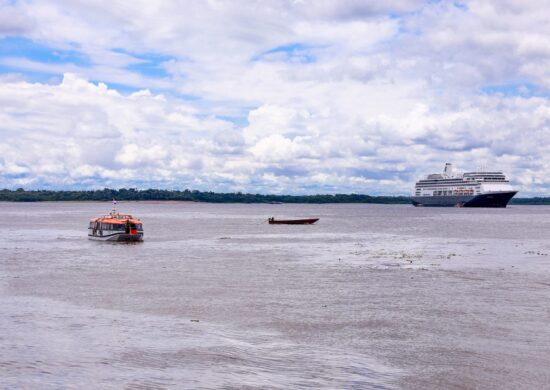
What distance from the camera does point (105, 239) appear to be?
7681 cm

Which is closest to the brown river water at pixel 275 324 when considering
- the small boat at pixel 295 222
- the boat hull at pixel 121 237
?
the boat hull at pixel 121 237

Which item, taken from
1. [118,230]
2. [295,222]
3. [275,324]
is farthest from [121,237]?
[295,222]

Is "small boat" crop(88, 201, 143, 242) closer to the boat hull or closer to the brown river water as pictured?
the boat hull

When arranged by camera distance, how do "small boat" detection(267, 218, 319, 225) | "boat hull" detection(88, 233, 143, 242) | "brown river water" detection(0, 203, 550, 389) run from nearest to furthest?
1. "brown river water" detection(0, 203, 550, 389)
2. "boat hull" detection(88, 233, 143, 242)
3. "small boat" detection(267, 218, 319, 225)

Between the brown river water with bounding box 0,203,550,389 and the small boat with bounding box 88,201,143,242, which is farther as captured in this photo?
the small boat with bounding box 88,201,143,242

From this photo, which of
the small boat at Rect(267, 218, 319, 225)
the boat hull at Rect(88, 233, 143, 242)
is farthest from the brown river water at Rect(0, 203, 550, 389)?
the small boat at Rect(267, 218, 319, 225)

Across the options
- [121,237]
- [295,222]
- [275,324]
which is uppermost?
[295,222]

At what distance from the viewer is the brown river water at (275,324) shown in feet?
63.0

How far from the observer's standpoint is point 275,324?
26.9m

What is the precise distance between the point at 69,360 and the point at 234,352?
18.4ft

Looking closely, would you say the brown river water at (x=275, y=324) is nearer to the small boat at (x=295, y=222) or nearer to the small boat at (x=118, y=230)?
the small boat at (x=118, y=230)

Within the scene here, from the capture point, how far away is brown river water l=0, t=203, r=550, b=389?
1919 cm

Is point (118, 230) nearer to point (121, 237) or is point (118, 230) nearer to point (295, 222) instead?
point (121, 237)

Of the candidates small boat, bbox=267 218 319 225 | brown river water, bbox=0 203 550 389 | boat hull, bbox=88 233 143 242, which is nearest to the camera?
brown river water, bbox=0 203 550 389
